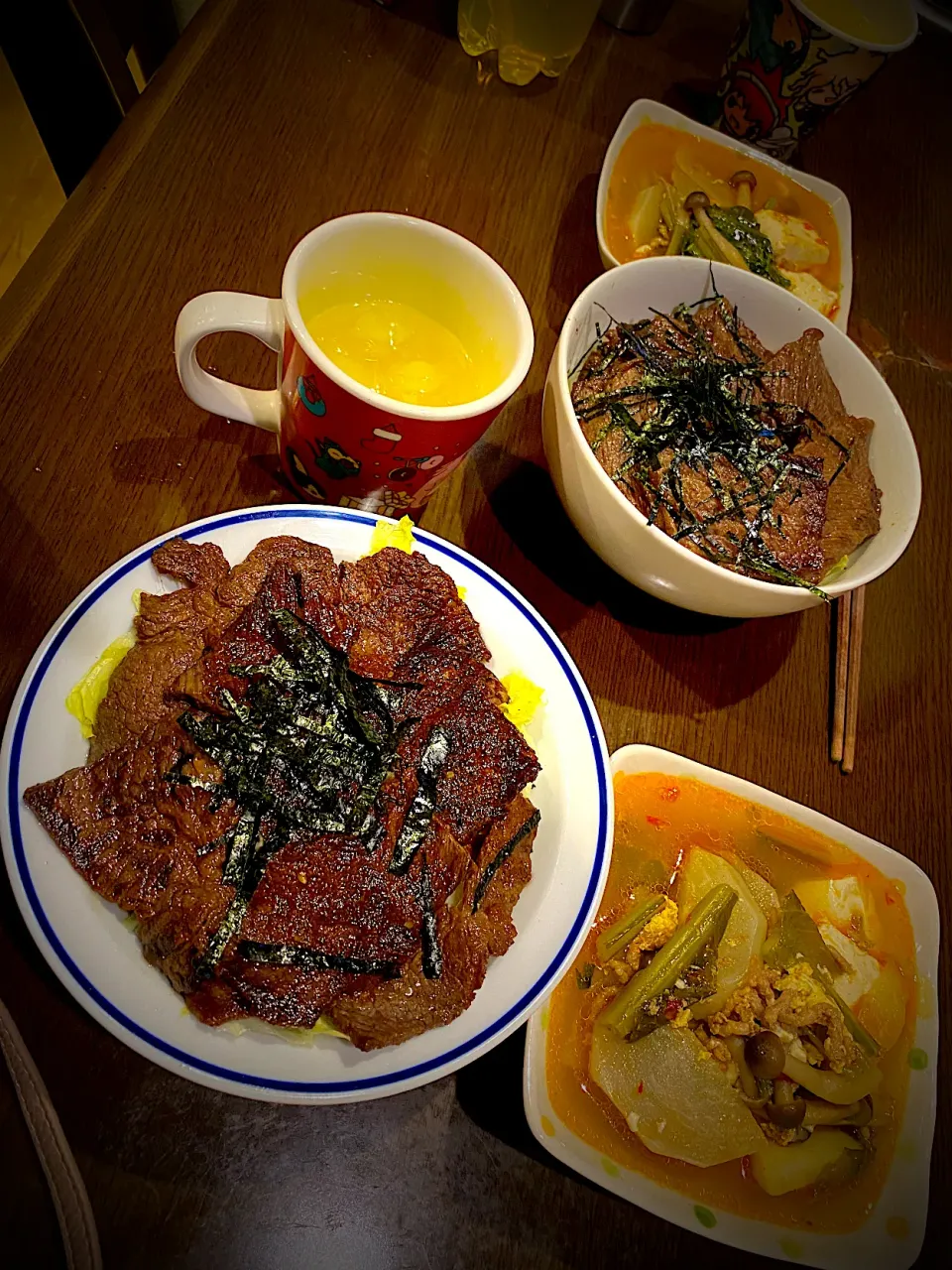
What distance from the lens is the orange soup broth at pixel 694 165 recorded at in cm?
245

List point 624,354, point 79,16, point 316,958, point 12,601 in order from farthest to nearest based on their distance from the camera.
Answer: point 79,16 < point 624,354 < point 12,601 < point 316,958

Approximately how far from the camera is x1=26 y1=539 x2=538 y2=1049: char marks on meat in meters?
1.31

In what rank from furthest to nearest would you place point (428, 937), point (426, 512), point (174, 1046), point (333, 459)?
point (426, 512) → point (333, 459) → point (428, 937) → point (174, 1046)

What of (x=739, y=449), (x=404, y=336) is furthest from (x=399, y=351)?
(x=739, y=449)

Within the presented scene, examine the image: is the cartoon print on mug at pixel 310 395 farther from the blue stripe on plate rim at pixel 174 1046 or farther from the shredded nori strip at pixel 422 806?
the shredded nori strip at pixel 422 806

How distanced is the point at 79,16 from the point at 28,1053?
7.89 ft

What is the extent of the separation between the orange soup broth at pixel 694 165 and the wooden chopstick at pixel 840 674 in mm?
1127

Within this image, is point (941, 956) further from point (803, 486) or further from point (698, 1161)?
point (803, 486)

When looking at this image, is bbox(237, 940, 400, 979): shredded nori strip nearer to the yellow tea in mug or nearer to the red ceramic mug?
the red ceramic mug

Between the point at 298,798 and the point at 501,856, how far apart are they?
38 centimetres

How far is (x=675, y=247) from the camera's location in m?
2.45

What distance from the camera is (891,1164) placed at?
1688mm

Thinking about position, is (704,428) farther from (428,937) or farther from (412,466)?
(428,937)

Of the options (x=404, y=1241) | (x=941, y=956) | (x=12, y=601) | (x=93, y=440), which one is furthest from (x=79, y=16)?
(x=941, y=956)
